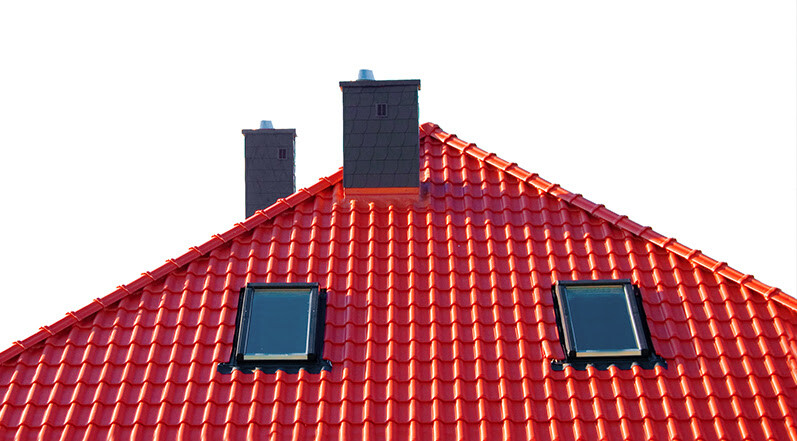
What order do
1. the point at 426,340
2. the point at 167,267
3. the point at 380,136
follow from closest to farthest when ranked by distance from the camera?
the point at 426,340 → the point at 167,267 → the point at 380,136

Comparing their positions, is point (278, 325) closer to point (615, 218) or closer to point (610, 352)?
point (610, 352)

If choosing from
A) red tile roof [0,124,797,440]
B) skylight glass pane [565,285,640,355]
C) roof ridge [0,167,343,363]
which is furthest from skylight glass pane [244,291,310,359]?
skylight glass pane [565,285,640,355]

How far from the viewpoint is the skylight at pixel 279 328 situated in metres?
9.38

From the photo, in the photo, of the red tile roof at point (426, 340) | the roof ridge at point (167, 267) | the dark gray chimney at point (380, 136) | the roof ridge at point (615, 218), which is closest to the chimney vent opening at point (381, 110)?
the dark gray chimney at point (380, 136)

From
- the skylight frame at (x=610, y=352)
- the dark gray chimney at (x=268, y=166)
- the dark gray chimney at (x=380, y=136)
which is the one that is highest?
the dark gray chimney at (x=268, y=166)

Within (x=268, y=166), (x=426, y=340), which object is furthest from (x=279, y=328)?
(x=268, y=166)

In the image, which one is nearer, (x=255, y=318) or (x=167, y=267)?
(x=255, y=318)

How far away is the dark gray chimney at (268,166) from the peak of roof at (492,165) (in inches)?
102

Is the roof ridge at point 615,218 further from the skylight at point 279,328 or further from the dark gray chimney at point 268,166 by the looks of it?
the skylight at point 279,328

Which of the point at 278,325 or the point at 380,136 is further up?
the point at 380,136

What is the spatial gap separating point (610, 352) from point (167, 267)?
4511 millimetres

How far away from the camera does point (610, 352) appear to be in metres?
9.35

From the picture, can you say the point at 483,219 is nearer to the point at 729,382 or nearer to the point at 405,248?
the point at 405,248

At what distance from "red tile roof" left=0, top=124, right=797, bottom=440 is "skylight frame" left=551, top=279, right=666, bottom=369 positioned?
127 millimetres
